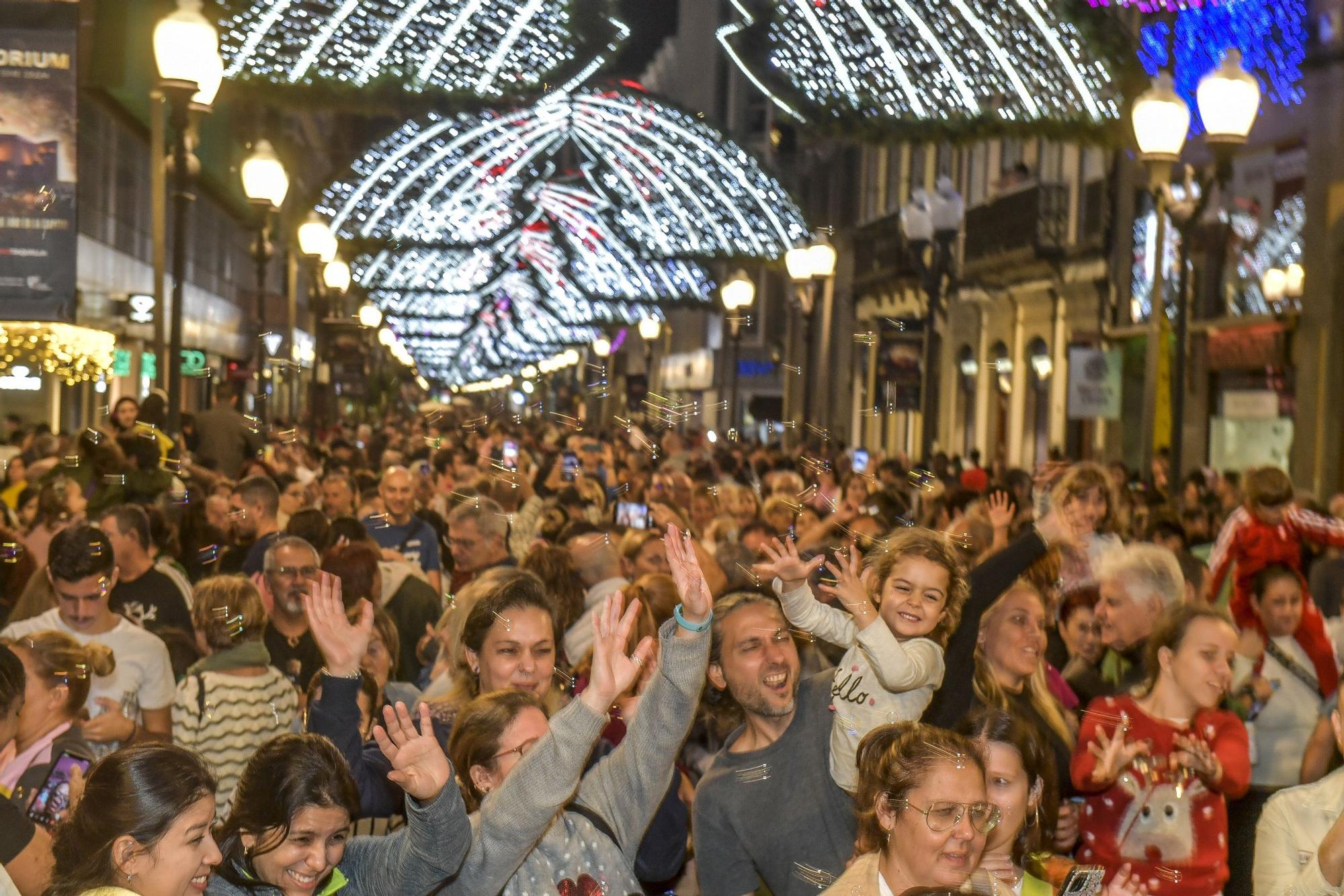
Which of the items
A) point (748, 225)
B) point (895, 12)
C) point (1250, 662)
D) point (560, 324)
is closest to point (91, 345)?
point (748, 225)

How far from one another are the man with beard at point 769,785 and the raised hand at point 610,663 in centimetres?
59

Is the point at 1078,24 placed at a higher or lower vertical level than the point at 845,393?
higher

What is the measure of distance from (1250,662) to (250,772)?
15.4 feet

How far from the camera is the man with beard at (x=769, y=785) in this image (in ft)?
15.3

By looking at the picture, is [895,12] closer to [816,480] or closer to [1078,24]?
[1078,24]

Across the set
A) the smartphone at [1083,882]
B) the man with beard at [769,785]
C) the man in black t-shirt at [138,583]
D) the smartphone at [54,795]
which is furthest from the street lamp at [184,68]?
the smartphone at [1083,882]

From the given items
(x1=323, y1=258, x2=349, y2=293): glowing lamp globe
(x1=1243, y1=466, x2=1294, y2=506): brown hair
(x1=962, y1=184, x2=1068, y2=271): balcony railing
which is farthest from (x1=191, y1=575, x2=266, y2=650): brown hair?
(x1=962, y1=184, x2=1068, y2=271): balcony railing

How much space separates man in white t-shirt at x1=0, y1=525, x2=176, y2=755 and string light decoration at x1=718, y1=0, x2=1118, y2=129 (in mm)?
8437

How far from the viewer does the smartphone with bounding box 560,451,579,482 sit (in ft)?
47.0

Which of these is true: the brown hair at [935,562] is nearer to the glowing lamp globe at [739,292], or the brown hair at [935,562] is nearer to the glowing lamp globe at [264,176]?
the glowing lamp globe at [264,176]

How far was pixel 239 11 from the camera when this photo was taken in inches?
575

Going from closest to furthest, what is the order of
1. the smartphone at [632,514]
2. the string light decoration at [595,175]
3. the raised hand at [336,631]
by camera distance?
the raised hand at [336,631], the smartphone at [632,514], the string light decoration at [595,175]

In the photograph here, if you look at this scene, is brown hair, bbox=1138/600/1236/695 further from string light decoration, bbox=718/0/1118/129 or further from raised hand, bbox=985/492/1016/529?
string light decoration, bbox=718/0/1118/129

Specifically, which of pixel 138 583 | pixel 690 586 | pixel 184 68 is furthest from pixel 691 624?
pixel 184 68
